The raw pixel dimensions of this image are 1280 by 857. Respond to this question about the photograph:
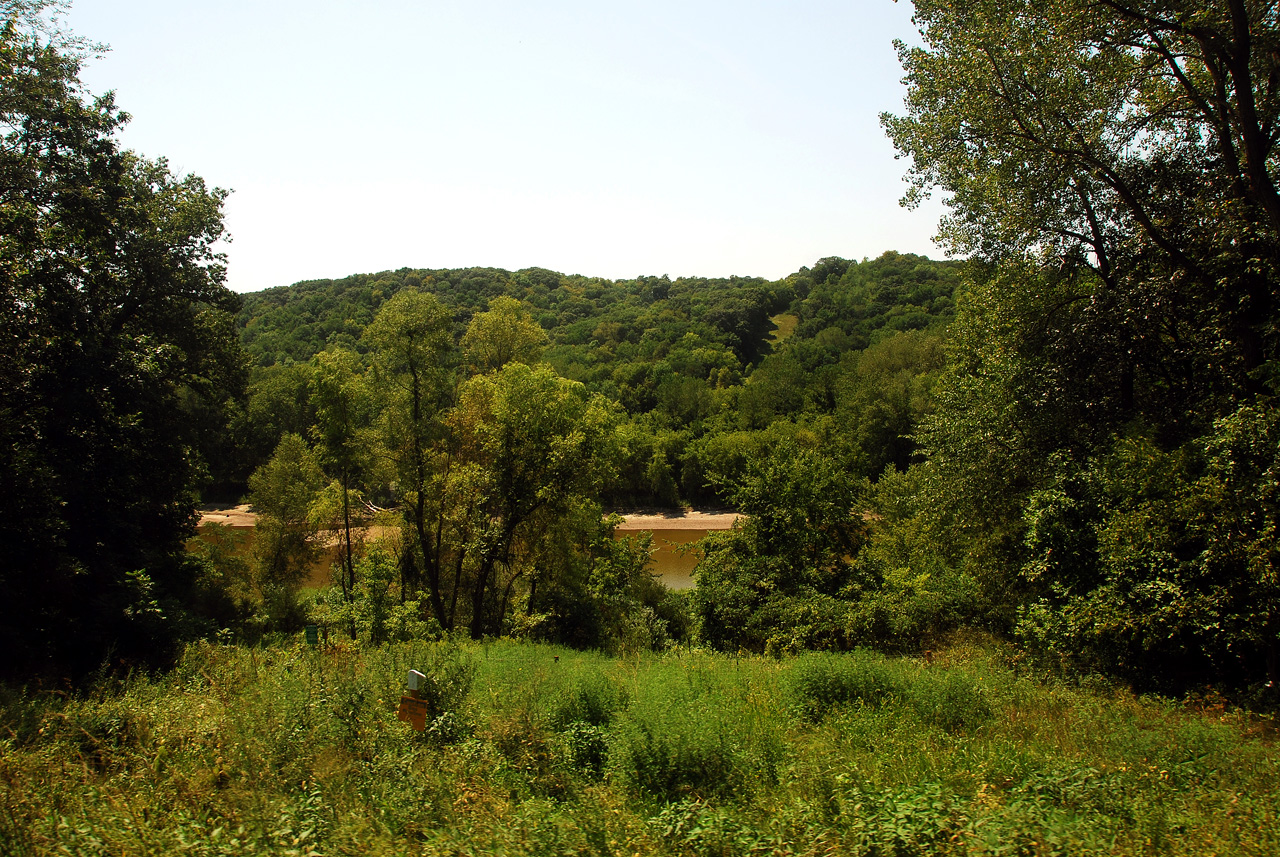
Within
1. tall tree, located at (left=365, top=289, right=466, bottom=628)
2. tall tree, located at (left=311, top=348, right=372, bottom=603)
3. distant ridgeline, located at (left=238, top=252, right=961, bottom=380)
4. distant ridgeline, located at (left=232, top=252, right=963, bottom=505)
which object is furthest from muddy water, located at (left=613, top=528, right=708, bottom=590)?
distant ridgeline, located at (left=238, top=252, right=961, bottom=380)

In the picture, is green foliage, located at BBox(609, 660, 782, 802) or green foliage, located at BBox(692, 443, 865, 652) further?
green foliage, located at BBox(692, 443, 865, 652)

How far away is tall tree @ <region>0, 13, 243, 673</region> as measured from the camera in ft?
34.4

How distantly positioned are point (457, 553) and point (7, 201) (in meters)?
12.5

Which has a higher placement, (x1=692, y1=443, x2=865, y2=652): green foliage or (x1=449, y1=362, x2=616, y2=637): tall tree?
(x1=449, y1=362, x2=616, y2=637): tall tree

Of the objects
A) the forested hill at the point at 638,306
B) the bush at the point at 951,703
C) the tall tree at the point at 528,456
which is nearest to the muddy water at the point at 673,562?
the tall tree at the point at 528,456

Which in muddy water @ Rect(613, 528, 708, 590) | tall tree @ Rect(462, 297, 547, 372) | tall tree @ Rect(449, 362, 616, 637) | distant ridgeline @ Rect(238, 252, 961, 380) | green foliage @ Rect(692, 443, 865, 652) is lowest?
muddy water @ Rect(613, 528, 708, 590)

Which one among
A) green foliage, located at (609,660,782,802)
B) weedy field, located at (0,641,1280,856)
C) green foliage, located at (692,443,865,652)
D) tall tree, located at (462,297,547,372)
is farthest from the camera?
tall tree, located at (462,297,547,372)

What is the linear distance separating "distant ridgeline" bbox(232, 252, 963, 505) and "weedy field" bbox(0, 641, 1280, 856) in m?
26.0

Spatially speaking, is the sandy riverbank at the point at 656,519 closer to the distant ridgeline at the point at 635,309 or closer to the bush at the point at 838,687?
the distant ridgeline at the point at 635,309

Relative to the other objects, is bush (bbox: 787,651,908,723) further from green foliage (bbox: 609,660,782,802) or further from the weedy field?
green foliage (bbox: 609,660,782,802)

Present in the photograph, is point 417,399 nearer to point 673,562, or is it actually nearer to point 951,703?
point 951,703

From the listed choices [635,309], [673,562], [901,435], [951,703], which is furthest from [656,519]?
[635,309]

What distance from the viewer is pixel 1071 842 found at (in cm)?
409

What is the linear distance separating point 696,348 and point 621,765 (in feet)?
279
